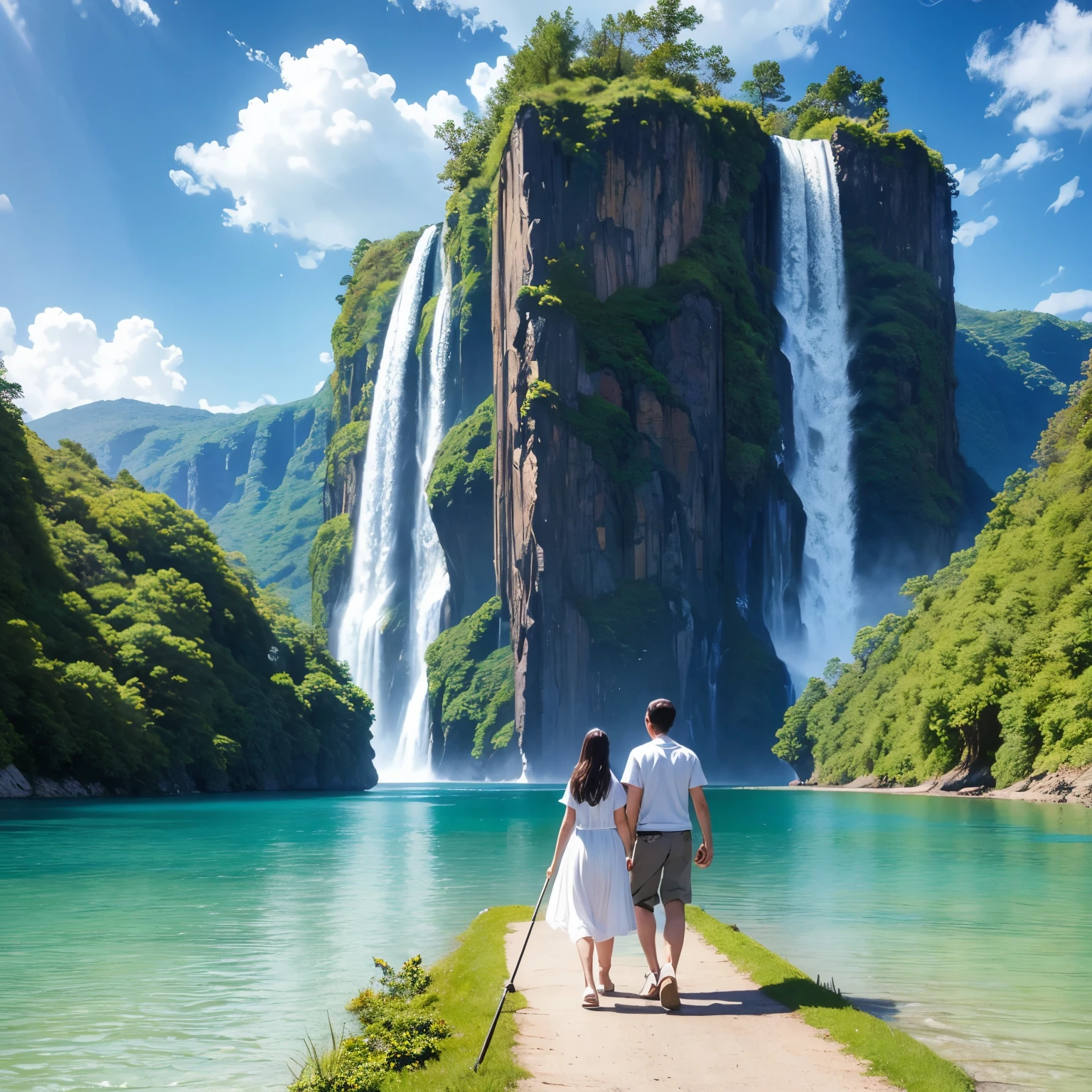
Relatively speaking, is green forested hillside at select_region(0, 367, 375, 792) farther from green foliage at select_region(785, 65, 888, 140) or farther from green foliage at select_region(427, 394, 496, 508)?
green foliage at select_region(785, 65, 888, 140)

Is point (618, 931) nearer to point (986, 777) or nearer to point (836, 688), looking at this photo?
point (986, 777)

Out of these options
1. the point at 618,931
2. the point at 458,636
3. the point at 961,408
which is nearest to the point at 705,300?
the point at 458,636

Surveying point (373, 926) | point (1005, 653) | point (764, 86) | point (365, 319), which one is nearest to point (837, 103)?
point (764, 86)

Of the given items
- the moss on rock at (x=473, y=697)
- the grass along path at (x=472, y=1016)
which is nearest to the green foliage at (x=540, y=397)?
the moss on rock at (x=473, y=697)

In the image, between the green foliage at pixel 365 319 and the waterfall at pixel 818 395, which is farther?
the green foliage at pixel 365 319

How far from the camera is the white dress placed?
11016 millimetres

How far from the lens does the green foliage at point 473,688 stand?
11019 centimetres

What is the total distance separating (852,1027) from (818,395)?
121m

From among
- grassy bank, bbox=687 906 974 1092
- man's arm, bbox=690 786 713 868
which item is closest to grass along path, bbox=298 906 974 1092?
grassy bank, bbox=687 906 974 1092

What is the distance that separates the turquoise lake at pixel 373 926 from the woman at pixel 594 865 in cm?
267

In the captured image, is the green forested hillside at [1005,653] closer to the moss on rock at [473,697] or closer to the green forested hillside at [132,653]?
the green forested hillside at [132,653]

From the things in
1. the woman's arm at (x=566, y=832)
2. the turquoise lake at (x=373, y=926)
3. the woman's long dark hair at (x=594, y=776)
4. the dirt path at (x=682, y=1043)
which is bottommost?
the turquoise lake at (x=373, y=926)

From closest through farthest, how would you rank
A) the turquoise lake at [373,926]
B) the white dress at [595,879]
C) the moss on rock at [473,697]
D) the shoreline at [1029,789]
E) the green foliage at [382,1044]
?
1. the green foliage at [382,1044]
2. the turquoise lake at [373,926]
3. the white dress at [595,879]
4. the shoreline at [1029,789]
5. the moss on rock at [473,697]

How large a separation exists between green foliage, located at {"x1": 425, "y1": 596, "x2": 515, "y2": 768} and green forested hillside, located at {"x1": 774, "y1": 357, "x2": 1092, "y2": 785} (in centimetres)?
3823
